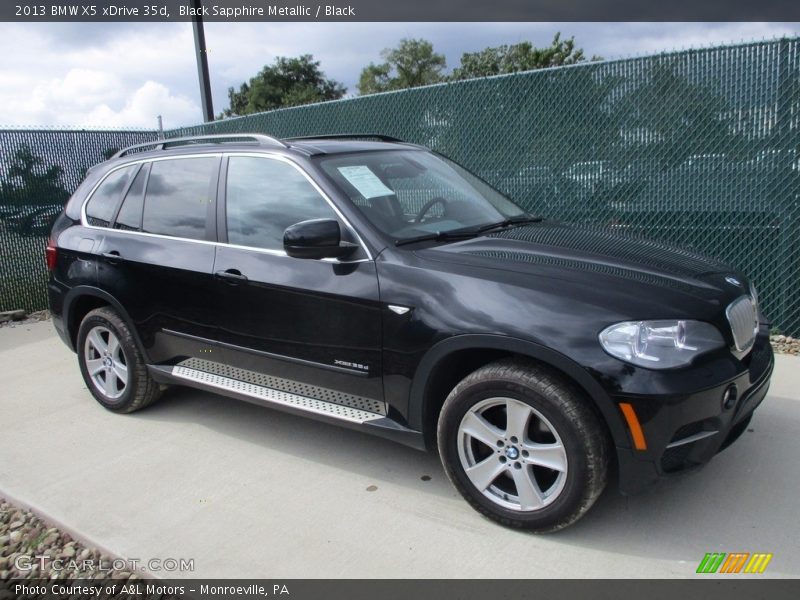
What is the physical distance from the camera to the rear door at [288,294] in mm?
3217

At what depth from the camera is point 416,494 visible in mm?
3344

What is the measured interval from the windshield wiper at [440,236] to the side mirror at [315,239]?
0.27m

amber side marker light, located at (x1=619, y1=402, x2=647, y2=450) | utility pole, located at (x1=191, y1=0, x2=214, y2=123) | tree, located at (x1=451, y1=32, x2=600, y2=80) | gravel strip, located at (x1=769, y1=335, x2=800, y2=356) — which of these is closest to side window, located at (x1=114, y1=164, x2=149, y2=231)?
amber side marker light, located at (x1=619, y1=402, x2=647, y2=450)

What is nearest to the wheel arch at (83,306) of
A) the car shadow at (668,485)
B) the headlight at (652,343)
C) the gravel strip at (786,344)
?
the car shadow at (668,485)

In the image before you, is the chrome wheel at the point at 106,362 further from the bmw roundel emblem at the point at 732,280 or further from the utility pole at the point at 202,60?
the utility pole at the point at 202,60

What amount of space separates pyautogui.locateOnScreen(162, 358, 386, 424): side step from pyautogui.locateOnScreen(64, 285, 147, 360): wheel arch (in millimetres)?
426

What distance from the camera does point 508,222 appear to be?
3812mm

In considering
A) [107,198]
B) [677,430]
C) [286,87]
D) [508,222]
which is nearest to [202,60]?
[107,198]

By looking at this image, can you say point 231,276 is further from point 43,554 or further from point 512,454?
point 512,454

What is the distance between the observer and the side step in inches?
130

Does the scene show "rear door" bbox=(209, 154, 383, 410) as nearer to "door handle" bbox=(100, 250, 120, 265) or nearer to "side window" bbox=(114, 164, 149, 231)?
"side window" bbox=(114, 164, 149, 231)

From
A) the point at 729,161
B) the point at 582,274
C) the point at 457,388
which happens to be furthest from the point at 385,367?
the point at 729,161

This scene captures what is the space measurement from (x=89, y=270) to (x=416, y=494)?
2.75m

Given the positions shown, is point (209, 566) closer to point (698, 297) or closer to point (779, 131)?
point (698, 297)
